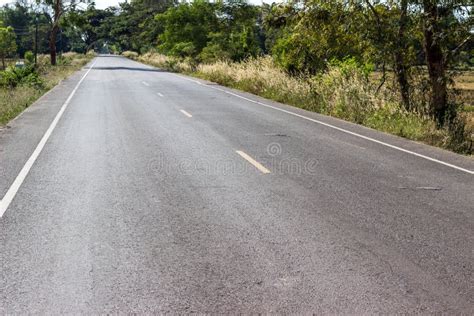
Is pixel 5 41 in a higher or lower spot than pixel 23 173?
higher

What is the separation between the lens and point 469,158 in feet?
33.0

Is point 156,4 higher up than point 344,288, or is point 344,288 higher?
point 156,4

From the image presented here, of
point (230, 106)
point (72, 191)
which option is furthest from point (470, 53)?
point (72, 191)

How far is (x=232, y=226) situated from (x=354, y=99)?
11.8 metres

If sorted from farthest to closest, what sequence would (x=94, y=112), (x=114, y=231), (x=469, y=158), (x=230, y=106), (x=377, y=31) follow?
(x=230, y=106), (x=94, y=112), (x=377, y=31), (x=469, y=158), (x=114, y=231)

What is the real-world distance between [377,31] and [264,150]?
6.14 meters

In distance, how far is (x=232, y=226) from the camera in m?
5.49

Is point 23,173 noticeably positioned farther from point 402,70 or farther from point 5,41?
point 5,41

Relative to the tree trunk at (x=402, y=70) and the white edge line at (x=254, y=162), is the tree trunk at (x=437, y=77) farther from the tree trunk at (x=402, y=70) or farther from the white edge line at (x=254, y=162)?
the white edge line at (x=254, y=162)

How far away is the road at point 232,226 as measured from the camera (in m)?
3.89

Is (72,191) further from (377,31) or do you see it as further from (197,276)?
(377,31)

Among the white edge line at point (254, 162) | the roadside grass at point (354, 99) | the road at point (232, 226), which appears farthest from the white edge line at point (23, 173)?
the roadside grass at point (354, 99)

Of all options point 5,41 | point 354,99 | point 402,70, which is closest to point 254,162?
point 402,70

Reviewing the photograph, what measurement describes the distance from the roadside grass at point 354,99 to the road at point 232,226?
1130 millimetres
